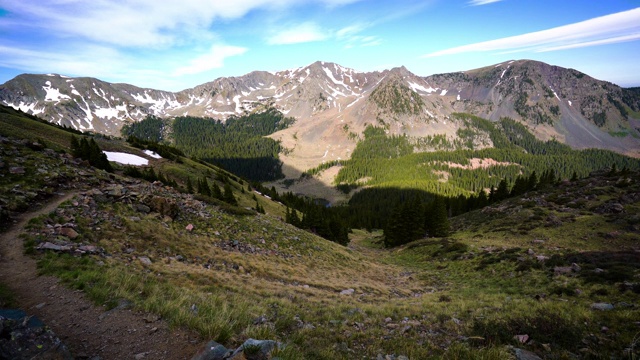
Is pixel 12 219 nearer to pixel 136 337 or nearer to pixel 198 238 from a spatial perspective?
pixel 198 238

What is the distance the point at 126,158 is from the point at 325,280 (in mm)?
65262

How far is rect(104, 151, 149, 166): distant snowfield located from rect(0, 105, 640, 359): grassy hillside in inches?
1507

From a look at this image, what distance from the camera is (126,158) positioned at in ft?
209

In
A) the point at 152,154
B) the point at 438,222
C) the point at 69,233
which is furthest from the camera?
the point at 152,154

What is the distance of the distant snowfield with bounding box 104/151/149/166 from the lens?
61188 mm

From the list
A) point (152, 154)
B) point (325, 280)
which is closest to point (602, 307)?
point (325, 280)

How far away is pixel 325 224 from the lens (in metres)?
58.3

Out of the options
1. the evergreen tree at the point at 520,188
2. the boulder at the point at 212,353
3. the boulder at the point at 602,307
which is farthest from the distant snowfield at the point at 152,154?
the evergreen tree at the point at 520,188

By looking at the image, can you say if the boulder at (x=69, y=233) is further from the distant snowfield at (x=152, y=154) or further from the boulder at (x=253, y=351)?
the distant snowfield at (x=152, y=154)

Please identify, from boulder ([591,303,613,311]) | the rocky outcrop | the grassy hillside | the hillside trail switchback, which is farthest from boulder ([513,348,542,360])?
the hillside trail switchback

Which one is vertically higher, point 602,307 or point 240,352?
point 240,352

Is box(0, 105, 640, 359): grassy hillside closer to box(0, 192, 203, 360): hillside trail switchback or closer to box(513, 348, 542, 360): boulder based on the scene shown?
Result: box(513, 348, 542, 360): boulder

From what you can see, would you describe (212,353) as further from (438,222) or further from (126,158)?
(126,158)

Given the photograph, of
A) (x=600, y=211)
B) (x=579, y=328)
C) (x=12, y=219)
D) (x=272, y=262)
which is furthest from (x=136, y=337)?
(x=600, y=211)
